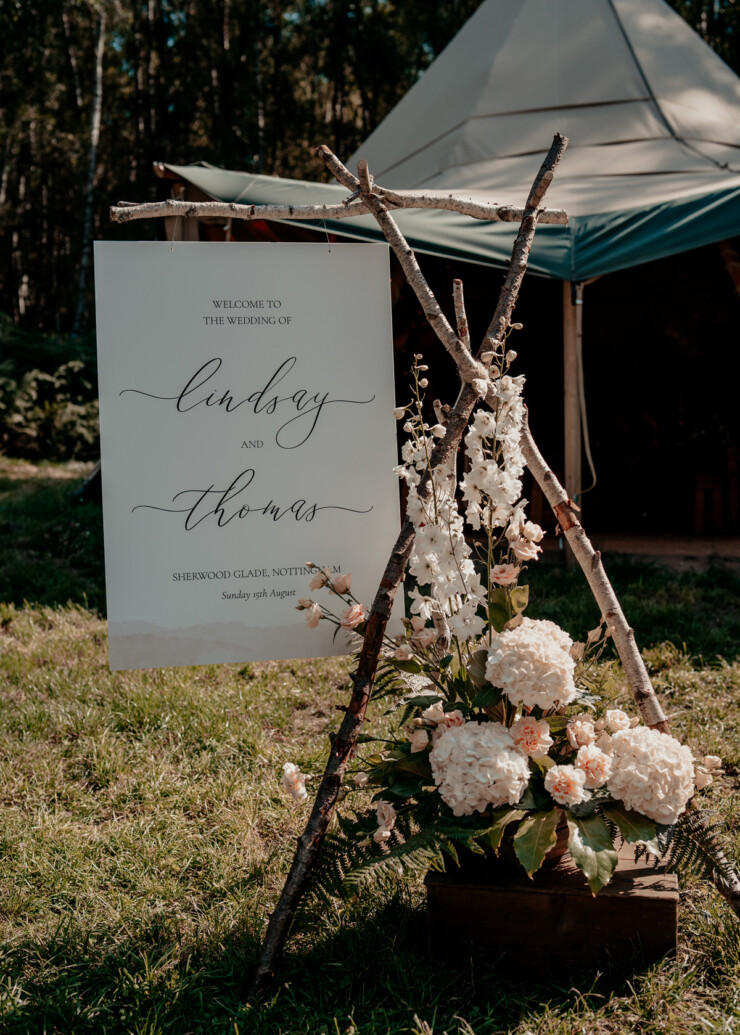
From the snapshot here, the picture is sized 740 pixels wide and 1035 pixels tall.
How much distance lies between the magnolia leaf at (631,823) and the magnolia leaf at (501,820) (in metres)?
0.21

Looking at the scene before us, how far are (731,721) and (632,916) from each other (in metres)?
1.48

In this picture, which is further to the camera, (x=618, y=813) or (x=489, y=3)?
(x=489, y=3)

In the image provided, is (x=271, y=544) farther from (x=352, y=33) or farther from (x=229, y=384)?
(x=352, y=33)

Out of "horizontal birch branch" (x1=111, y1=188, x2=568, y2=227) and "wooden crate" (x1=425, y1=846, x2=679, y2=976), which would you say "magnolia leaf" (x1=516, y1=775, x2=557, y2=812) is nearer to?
"wooden crate" (x1=425, y1=846, x2=679, y2=976)

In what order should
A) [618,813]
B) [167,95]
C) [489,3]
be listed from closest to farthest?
[618,813] → [489,3] → [167,95]

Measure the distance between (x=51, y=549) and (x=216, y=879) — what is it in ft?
13.9

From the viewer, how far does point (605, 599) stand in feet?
6.80

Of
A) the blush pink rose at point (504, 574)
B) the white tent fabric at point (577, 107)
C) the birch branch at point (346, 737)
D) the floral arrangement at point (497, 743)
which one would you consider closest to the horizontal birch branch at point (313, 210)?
the birch branch at point (346, 737)

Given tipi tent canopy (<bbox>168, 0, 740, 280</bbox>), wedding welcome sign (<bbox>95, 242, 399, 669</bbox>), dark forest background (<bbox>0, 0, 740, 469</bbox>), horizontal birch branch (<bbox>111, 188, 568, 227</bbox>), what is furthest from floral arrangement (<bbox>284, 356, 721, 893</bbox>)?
dark forest background (<bbox>0, 0, 740, 469</bbox>)

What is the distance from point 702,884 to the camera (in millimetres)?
2203

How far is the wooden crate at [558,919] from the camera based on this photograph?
188 cm

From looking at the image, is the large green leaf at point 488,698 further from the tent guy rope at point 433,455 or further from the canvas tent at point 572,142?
the canvas tent at point 572,142

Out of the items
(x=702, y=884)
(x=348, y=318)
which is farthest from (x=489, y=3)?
(x=702, y=884)

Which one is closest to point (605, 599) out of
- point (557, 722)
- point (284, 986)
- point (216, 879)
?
point (557, 722)
